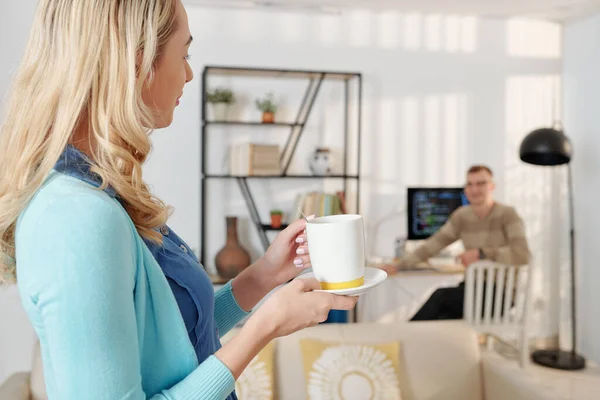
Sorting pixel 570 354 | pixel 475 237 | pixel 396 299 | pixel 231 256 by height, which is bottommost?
pixel 570 354

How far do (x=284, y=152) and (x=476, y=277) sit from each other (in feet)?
5.11

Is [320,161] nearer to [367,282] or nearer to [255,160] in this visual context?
[255,160]

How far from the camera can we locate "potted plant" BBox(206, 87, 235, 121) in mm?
4004

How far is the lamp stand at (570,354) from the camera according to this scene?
13.1ft

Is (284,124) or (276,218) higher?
(284,124)

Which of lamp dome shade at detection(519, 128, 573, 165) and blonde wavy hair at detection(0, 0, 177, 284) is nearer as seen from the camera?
blonde wavy hair at detection(0, 0, 177, 284)

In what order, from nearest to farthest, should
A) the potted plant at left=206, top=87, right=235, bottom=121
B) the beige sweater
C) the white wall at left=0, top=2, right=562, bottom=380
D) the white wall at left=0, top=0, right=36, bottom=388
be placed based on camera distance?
the white wall at left=0, top=0, right=36, bottom=388 → the beige sweater → the potted plant at left=206, top=87, right=235, bottom=121 → the white wall at left=0, top=2, right=562, bottom=380

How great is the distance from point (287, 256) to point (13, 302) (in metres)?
3.28

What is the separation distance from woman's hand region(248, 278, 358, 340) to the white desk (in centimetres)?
356

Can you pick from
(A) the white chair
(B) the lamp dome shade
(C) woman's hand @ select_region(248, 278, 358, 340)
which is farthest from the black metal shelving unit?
(C) woman's hand @ select_region(248, 278, 358, 340)

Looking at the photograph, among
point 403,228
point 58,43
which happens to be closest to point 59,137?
point 58,43

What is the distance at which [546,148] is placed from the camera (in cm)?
390

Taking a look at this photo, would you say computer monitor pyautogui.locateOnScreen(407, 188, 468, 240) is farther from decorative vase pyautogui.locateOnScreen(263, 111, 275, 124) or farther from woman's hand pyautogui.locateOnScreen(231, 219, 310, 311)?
woman's hand pyautogui.locateOnScreen(231, 219, 310, 311)

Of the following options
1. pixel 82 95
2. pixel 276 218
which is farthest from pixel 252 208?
pixel 82 95
